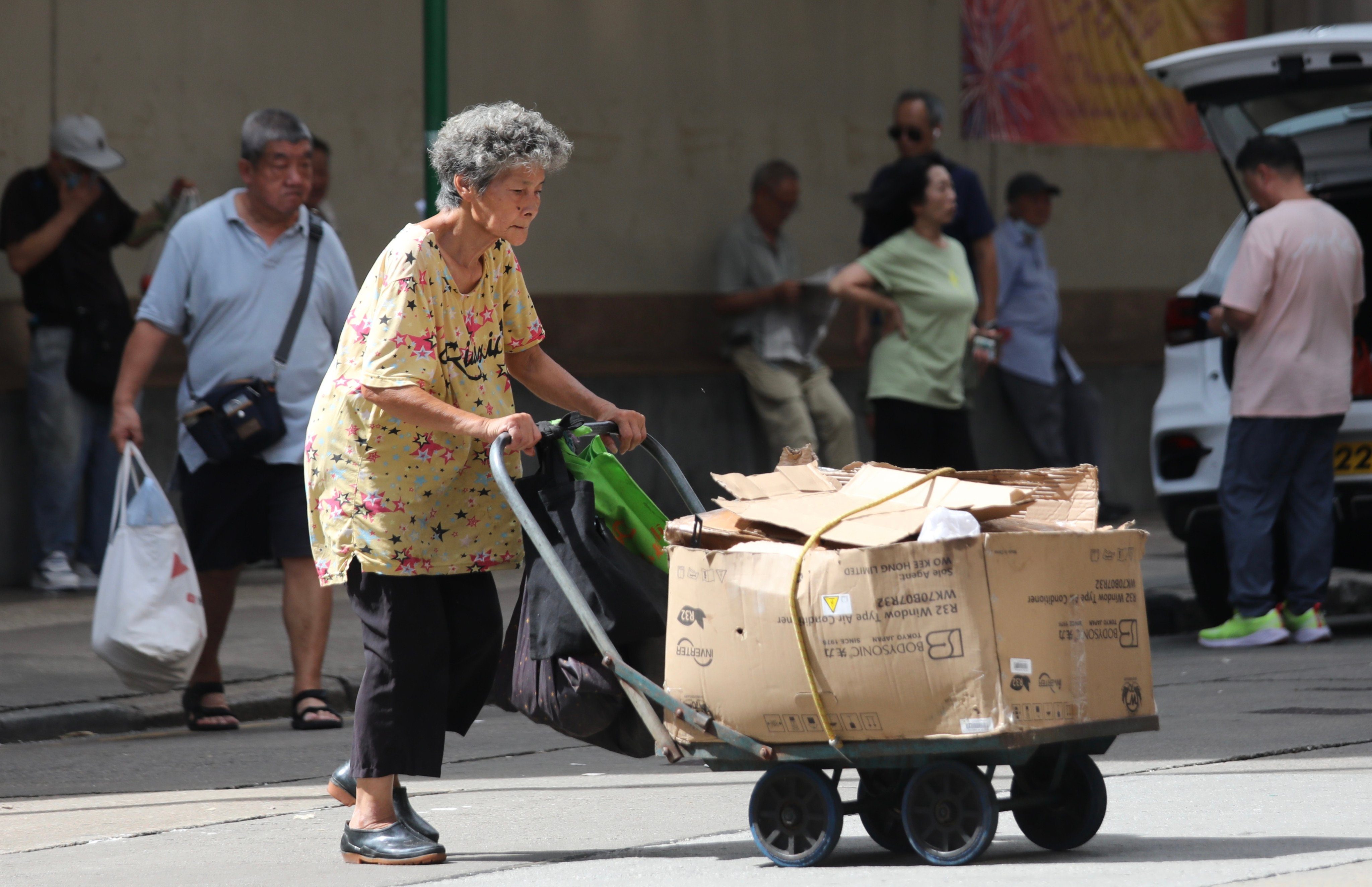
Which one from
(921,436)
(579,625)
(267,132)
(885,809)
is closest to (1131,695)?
(885,809)

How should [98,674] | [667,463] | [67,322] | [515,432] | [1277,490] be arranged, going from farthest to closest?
[67,322] < [1277,490] < [98,674] < [667,463] < [515,432]

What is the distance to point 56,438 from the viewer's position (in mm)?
10203

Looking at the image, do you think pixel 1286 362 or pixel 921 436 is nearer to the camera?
pixel 1286 362

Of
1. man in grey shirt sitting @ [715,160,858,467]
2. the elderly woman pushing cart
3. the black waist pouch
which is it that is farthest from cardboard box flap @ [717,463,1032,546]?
man in grey shirt sitting @ [715,160,858,467]

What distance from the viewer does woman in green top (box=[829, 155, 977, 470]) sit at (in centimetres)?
948

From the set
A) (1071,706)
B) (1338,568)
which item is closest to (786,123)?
(1338,568)

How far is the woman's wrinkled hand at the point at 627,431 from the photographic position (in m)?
4.90

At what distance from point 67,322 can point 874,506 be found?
6.57 meters

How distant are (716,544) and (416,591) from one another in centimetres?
69

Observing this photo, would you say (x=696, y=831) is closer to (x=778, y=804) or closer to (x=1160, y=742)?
(x=778, y=804)

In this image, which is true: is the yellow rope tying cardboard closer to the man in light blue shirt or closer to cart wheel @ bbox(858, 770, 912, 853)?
cart wheel @ bbox(858, 770, 912, 853)

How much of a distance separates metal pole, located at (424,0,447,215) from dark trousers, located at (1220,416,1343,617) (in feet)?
10.5

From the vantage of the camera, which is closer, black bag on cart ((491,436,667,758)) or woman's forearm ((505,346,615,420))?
black bag on cart ((491,436,667,758))

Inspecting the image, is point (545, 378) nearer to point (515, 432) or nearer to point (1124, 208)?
point (515, 432)
